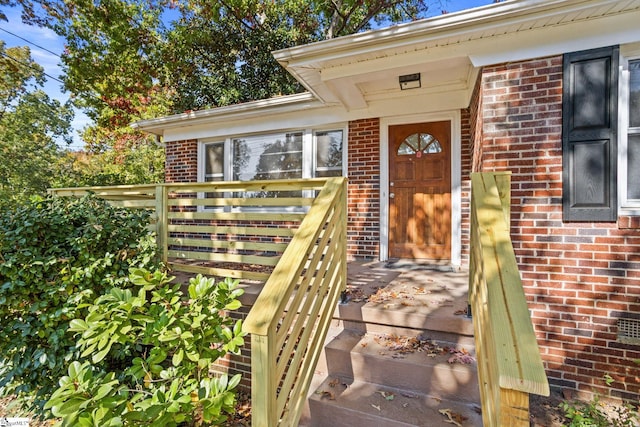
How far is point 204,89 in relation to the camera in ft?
33.9

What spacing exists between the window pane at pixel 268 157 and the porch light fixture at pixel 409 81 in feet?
6.69

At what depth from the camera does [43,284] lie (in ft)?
8.61

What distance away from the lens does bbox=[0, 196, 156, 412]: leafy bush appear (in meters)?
2.58

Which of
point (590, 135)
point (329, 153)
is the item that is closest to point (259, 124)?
point (329, 153)

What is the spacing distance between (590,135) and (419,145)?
2.24 m

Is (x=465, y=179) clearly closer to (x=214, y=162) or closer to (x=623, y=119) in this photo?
(x=623, y=119)

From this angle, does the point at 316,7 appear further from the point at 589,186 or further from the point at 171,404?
the point at 171,404

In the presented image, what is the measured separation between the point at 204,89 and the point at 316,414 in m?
10.4

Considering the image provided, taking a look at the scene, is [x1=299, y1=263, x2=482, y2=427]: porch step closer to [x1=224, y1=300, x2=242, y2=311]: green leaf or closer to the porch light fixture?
[x1=224, y1=300, x2=242, y2=311]: green leaf

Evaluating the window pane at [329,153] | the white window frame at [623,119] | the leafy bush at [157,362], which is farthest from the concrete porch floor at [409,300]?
the window pane at [329,153]

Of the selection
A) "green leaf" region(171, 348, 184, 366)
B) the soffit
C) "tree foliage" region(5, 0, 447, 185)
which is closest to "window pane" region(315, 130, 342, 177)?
the soffit

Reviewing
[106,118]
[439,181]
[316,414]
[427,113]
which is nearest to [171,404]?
[316,414]

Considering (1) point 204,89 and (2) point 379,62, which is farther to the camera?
(1) point 204,89

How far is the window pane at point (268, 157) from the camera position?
18.6ft
